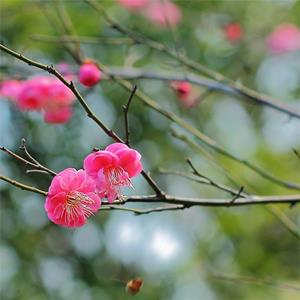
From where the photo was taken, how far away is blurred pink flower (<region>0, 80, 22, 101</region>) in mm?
2363

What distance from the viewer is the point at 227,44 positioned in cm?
368

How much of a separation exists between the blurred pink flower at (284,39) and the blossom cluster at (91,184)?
8.15ft

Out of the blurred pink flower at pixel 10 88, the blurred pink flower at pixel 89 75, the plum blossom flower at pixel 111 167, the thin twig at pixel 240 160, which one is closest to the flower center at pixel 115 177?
the plum blossom flower at pixel 111 167

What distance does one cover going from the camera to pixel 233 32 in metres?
3.63

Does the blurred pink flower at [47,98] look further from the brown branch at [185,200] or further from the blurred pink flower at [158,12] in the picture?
the blurred pink flower at [158,12]

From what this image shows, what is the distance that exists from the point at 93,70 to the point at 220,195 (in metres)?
2.29

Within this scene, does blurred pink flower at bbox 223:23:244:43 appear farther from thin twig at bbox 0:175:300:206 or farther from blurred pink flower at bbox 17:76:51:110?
thin twig at bbox 0:175:300:206

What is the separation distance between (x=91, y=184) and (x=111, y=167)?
39mm

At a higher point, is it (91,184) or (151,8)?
(151,8)

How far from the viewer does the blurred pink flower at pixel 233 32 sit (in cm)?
362

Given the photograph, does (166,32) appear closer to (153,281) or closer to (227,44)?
(227,44)

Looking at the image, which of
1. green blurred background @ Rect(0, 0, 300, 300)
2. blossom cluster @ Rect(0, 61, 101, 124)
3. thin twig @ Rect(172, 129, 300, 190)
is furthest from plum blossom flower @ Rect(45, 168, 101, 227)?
green blurred background @ Rect(0, 0, 300, 300)

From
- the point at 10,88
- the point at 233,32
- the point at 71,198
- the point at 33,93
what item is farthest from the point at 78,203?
the point at 233,32

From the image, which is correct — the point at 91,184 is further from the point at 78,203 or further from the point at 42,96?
the point at 42,96
